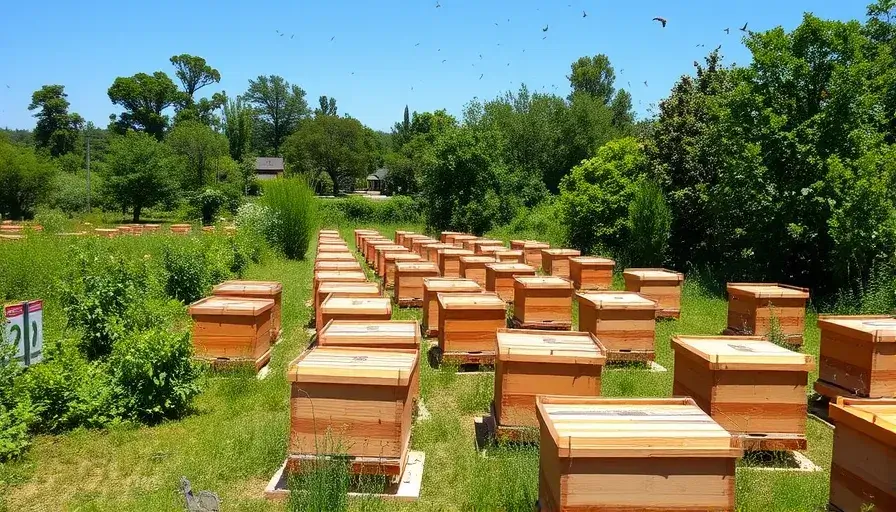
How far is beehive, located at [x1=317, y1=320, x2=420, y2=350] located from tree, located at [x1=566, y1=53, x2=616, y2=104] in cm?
6725

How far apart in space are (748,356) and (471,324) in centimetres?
362

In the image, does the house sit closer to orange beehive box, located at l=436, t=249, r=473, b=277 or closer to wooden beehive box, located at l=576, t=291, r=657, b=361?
orange beehive box, located at l=436, t=249, r=473, b=277

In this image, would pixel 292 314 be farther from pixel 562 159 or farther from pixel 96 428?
pixel 562 159

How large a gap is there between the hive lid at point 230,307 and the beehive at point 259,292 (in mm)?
840

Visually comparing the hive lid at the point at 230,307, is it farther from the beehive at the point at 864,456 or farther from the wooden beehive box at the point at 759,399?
the beehive at the point at 864,456

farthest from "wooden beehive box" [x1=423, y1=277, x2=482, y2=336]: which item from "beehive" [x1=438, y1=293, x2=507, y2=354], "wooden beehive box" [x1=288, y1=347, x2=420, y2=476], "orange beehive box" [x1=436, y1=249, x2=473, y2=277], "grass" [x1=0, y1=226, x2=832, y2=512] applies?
"wooden beehive box" [x1=288, y1=347, x2=420, y2=476]

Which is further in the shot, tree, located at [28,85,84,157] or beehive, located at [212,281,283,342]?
tree, located at [28,85,84,157]

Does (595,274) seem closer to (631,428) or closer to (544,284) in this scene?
(544,284)

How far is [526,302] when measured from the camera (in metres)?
9.84

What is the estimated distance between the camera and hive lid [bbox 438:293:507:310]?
824 cm

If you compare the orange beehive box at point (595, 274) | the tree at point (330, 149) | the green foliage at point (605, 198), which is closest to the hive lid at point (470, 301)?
the orange beehive box at point (595, 274)

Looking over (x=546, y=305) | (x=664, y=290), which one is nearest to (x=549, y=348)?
(x=546, y=305)

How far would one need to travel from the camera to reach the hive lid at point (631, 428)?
3.64 metres

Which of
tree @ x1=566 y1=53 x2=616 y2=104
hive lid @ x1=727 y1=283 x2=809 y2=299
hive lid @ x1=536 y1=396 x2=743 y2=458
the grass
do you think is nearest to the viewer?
hive lid @ x1=536 y1=396 x2=743 y2=458
